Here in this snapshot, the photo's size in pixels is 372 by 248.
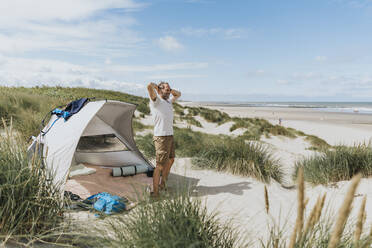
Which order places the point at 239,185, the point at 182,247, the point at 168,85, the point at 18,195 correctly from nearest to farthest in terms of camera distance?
the point at 182,247
the point at 18,195
the point at 168,85
the point at 239,185

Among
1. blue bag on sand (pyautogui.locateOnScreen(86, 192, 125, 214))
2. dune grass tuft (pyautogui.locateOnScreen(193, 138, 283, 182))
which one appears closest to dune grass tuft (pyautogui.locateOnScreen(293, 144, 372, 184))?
dune grass tuft (pyautogui.locateOnScreen(193, 138, 283, 182))

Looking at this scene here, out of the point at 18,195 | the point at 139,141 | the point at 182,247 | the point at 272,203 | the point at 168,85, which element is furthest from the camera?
the point at 139,141

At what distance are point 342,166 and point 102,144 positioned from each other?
5502 millimetres

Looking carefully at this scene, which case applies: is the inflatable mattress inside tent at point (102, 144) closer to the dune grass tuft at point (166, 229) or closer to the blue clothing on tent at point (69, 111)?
the blue clothing on tent at point (69, 111)

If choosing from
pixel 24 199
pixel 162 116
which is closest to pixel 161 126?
pixel 162 116

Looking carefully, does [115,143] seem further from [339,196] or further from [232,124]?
[232,124]

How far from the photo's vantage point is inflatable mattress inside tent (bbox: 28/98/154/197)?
5254mm

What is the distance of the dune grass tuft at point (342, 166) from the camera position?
6.34 m

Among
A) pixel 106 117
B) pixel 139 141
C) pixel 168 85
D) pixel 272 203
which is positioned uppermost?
pixel 168 85

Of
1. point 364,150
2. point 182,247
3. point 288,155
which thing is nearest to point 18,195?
point 182,247

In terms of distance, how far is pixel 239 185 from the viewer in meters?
6.13

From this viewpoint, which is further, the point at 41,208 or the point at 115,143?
the point at 115,143

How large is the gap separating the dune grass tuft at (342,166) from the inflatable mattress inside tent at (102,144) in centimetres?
375

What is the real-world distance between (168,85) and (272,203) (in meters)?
2.90
